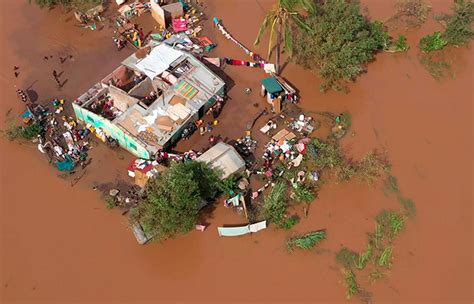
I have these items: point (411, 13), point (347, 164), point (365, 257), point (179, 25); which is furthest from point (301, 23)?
point (365, 257)

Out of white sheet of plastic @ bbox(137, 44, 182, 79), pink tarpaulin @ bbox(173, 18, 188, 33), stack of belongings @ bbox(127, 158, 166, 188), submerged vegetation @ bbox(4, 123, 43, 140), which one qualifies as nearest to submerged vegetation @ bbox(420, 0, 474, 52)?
pink tarpaulin @ bbox(173, 18, 188, 33)

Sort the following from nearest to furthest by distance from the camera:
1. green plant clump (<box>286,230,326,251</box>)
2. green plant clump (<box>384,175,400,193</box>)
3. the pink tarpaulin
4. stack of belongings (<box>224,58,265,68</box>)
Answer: green plant clump (<box>286,230,326,251</box>)
green plant clump (<box>384,175,400,193</box>)
stack of belongings (<box>224,58,265,68</box>)
the pink tarpaulin

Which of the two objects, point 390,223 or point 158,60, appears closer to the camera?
point 390,223

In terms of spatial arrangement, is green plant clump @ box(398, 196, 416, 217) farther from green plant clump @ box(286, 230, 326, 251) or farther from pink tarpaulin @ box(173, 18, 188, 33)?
pink tarpaulin @ box(173, 18, 188, 33)

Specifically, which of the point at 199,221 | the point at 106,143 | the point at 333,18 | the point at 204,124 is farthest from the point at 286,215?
the point at 333,18

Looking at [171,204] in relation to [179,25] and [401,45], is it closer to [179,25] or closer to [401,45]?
[179,25]
